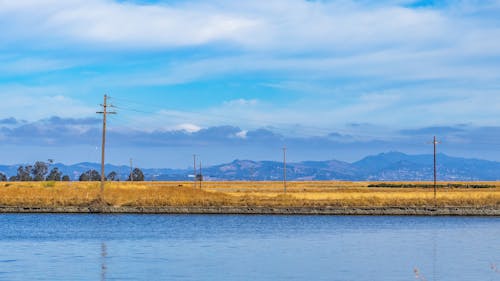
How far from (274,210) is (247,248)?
109 feet

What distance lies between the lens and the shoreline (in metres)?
74.1

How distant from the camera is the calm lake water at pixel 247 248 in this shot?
104ft

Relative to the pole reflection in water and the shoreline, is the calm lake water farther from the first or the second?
the shoreline

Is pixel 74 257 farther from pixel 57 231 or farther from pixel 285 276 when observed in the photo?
pixel 57 231

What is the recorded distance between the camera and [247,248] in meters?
42.4

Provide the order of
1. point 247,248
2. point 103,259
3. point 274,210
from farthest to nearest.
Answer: point 274,210, point 247,248, point 103,259

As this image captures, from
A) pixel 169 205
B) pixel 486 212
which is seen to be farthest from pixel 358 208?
pixel 169 205

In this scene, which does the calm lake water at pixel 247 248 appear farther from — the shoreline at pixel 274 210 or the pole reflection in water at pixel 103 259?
the shoreline at pixel 274 210

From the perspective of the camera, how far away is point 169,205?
79.8 m

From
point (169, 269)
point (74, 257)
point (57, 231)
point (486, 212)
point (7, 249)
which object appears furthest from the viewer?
point (486, 212)

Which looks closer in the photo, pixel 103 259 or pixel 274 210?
pixel 103 259

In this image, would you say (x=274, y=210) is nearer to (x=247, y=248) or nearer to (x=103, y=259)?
(x=247, y=248)

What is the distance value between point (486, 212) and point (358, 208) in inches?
473

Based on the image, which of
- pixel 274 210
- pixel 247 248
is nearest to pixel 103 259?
pixel 247 248
